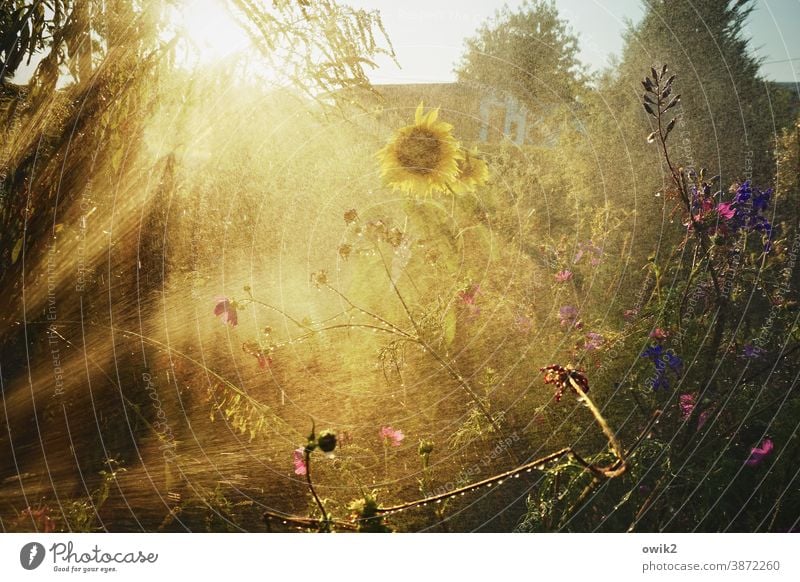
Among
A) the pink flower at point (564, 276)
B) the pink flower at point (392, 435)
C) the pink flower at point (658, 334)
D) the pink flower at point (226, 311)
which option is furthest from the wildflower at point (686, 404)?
the pink flower at point (226, 311)

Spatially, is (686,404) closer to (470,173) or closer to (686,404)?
(686,404)

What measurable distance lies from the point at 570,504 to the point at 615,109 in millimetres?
1043

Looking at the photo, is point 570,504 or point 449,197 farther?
point 449,197

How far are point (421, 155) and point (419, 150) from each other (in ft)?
0.05

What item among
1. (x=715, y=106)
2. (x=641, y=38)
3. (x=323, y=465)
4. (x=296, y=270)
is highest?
(x=641, y=38)

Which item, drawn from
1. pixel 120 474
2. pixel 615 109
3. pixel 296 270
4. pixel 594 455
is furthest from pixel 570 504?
pixel 120 474

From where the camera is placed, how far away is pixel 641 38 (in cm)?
145

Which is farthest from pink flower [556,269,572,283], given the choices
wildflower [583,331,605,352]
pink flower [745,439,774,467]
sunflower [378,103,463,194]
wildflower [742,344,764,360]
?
pink flower [745,439,774,467]

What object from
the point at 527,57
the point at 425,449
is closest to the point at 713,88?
the point at 527,57

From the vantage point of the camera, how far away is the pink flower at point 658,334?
1427 mm

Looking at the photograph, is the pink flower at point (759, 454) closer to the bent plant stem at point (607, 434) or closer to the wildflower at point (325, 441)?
the bent plant stem at point (607, 434)

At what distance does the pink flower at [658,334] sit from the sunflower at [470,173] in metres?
0.61

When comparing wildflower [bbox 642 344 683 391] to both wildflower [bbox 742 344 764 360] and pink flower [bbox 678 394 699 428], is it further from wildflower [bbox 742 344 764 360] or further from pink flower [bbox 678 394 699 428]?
wildflower [bbox 742 344 764 360]

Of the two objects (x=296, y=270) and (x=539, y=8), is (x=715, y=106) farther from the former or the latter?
(x=296, y=270)
